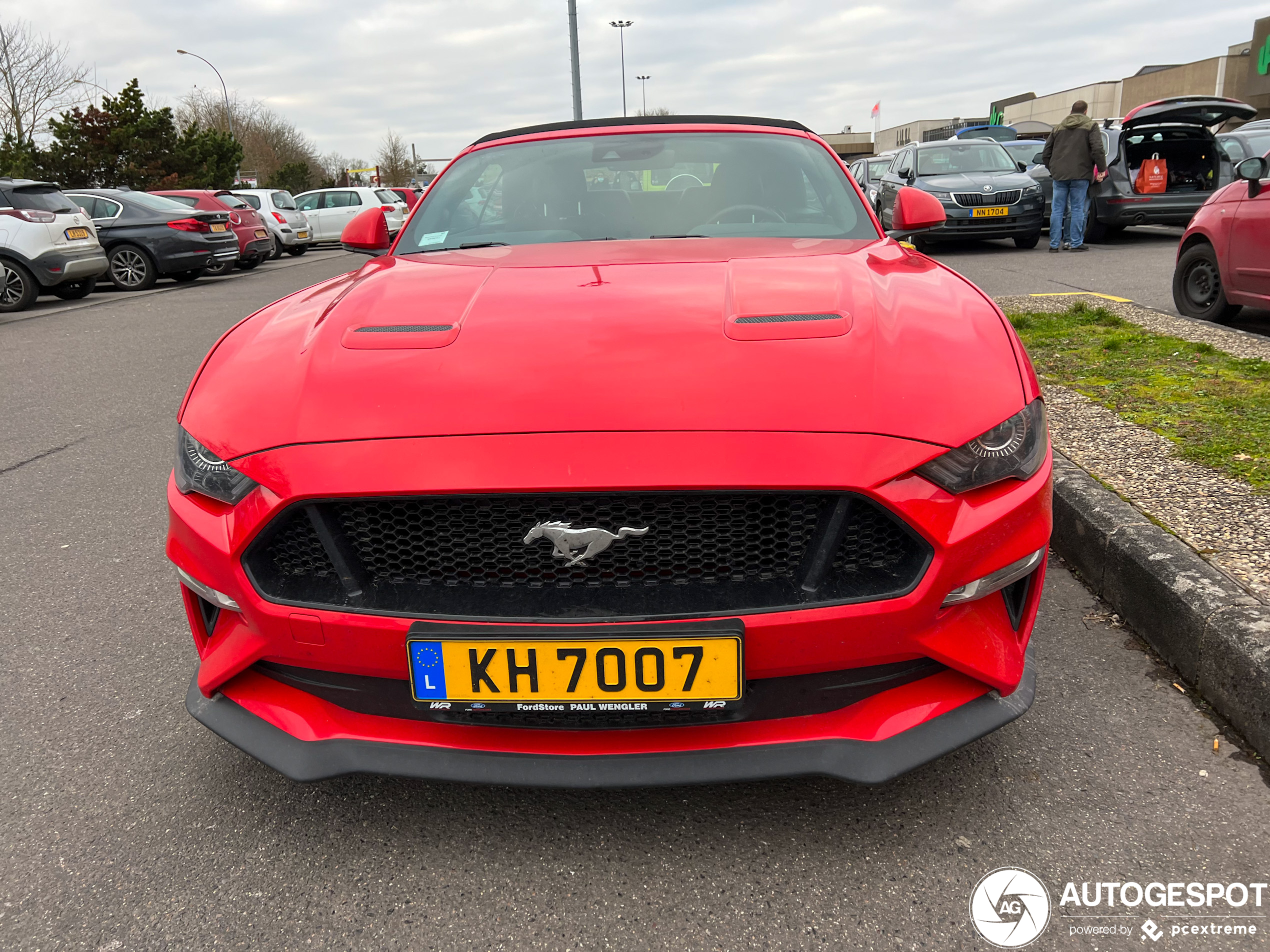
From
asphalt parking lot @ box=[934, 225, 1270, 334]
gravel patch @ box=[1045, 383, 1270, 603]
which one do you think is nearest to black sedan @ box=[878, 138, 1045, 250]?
asphalt parking lot @ box=[934, 225, 1270, 334]

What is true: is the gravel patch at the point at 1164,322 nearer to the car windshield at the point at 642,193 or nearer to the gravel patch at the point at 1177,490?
the gravel patch at the point at 1177,490

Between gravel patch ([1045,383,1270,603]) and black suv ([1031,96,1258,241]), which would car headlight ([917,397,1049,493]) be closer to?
gravel patch ([1045,383,1270,603])

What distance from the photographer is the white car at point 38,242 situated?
39.1 ft

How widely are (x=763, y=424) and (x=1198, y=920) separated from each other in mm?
1149

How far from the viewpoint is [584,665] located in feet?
5.47

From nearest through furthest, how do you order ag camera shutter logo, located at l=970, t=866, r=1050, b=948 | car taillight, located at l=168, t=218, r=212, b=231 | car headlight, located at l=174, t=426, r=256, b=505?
ag camera shutter logo, located at l=970, t=866, r=1050, b=948, car headlight, located at l=174, t=426, r=256, b=505, car taillight, located at l=168, t=218, r=212, b=231

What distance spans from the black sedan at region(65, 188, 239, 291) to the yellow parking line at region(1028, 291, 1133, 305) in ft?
40.9

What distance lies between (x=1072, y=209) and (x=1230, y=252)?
22.1 feet

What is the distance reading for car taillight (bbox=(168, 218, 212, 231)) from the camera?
14.9 meters

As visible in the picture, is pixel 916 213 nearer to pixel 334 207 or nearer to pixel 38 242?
pixel 38 242

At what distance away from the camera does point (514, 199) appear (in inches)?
127

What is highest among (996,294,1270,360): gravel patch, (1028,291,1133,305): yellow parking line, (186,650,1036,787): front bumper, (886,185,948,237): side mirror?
(886,185,948,237): side mirror

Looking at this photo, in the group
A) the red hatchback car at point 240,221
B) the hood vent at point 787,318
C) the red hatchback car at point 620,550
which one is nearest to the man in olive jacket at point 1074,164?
the hood vent at point 787,318

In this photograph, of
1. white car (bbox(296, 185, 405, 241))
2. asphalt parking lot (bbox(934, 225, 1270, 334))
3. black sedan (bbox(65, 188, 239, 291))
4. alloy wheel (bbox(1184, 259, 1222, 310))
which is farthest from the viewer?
white car (bbox(296, 185, 405, 241))
